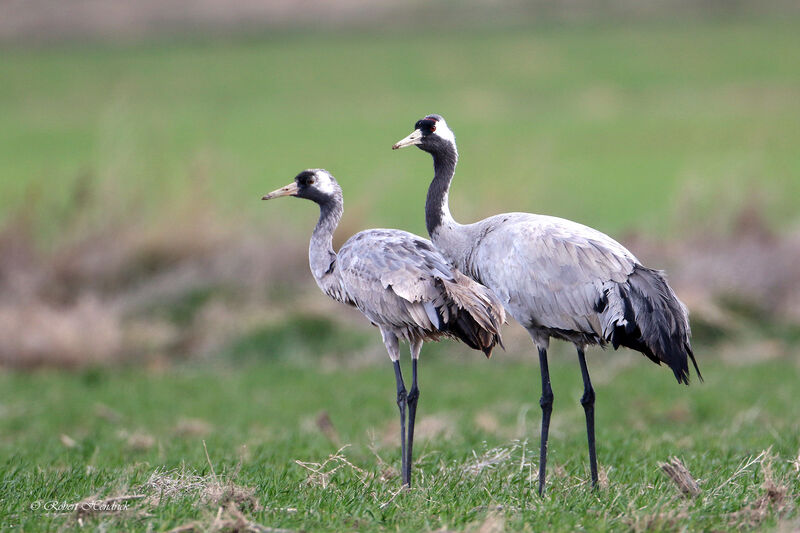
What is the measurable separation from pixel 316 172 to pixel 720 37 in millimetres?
43911

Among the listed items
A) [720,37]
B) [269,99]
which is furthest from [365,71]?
[720,37]

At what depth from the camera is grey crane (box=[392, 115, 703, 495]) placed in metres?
6.80

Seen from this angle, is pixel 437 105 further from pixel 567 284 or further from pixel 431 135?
pixel 567 284

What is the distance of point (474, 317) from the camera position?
689 centimetres

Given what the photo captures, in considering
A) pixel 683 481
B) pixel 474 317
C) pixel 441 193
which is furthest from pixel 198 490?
pixel 683 481

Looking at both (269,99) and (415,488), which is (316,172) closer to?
(415,488)

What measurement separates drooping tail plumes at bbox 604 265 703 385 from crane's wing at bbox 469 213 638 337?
0.31 feet

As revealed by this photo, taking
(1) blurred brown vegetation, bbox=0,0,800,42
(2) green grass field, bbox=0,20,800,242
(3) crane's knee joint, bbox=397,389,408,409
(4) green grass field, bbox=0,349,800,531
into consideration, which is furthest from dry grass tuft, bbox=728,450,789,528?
(1) blurred brown vegetation, bbox=0,0,800,42

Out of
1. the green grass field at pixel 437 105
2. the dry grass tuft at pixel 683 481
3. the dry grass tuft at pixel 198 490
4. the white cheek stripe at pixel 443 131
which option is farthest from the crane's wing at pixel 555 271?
the green grass field at pixel 437 105

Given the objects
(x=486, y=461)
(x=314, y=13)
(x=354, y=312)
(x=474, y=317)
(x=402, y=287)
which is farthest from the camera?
(x=314, y=13)

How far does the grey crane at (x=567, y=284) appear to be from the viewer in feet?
22.3

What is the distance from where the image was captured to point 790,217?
778 inches

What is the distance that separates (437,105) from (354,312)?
Result: 2603cm

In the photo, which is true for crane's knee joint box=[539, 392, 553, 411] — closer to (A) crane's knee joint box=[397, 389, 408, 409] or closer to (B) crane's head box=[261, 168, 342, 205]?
(A) crane's knee joint box=[397, 389, 408, 409]
